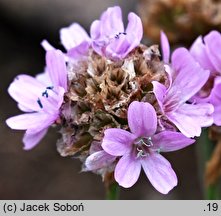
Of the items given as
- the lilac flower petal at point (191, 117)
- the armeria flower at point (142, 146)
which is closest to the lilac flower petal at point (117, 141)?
the armeria flower at point (142, 146)

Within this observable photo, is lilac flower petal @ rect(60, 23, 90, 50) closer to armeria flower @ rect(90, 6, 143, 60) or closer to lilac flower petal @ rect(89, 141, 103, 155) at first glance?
armeria flower @ rect(90, 6, 143, 60)

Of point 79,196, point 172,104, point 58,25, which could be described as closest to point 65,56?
point 172,104

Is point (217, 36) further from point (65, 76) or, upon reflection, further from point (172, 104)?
point (65, 76)

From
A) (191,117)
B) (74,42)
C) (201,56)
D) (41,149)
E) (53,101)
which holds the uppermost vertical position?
(41,149)

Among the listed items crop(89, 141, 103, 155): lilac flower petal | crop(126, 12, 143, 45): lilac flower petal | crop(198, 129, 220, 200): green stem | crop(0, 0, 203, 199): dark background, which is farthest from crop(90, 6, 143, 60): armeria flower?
crop(0, 0, 203, 199): dark background

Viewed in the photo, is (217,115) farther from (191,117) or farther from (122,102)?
(122,102)

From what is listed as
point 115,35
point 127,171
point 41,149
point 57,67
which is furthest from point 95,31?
point 41,149
